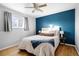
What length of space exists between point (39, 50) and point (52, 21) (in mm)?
549

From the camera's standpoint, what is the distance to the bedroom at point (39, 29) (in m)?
1.19

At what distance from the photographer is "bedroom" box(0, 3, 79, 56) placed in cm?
119

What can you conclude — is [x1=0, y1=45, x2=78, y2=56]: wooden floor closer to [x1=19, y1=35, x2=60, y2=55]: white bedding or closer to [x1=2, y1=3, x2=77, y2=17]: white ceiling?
[x1=19, y1=35, x2=60, y2=55]: white bedding

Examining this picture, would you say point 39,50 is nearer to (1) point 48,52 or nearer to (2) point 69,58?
(1) point 48,52

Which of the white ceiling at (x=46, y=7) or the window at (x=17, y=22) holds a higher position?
the white ceiling at (x=46, y=7)

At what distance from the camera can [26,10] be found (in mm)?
1258

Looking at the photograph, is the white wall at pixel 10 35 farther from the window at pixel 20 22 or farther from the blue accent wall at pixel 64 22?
the blue accent wall at pixel 64 22

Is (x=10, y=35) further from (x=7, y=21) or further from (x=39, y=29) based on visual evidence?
(x=39, y=29)

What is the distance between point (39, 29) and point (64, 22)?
0.45 metres

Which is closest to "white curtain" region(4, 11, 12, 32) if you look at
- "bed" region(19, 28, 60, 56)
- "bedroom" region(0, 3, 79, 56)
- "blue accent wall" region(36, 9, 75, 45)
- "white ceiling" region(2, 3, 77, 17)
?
"bedroom" region(0, 3, 79, 56)

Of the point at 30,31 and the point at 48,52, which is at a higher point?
the point at 30,31

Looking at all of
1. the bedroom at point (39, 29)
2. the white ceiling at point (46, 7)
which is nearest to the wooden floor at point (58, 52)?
the bedroom at point (39, 29)

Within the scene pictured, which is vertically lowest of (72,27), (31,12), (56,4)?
(72,27)

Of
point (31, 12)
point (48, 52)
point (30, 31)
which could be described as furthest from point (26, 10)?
point (48, 52)
